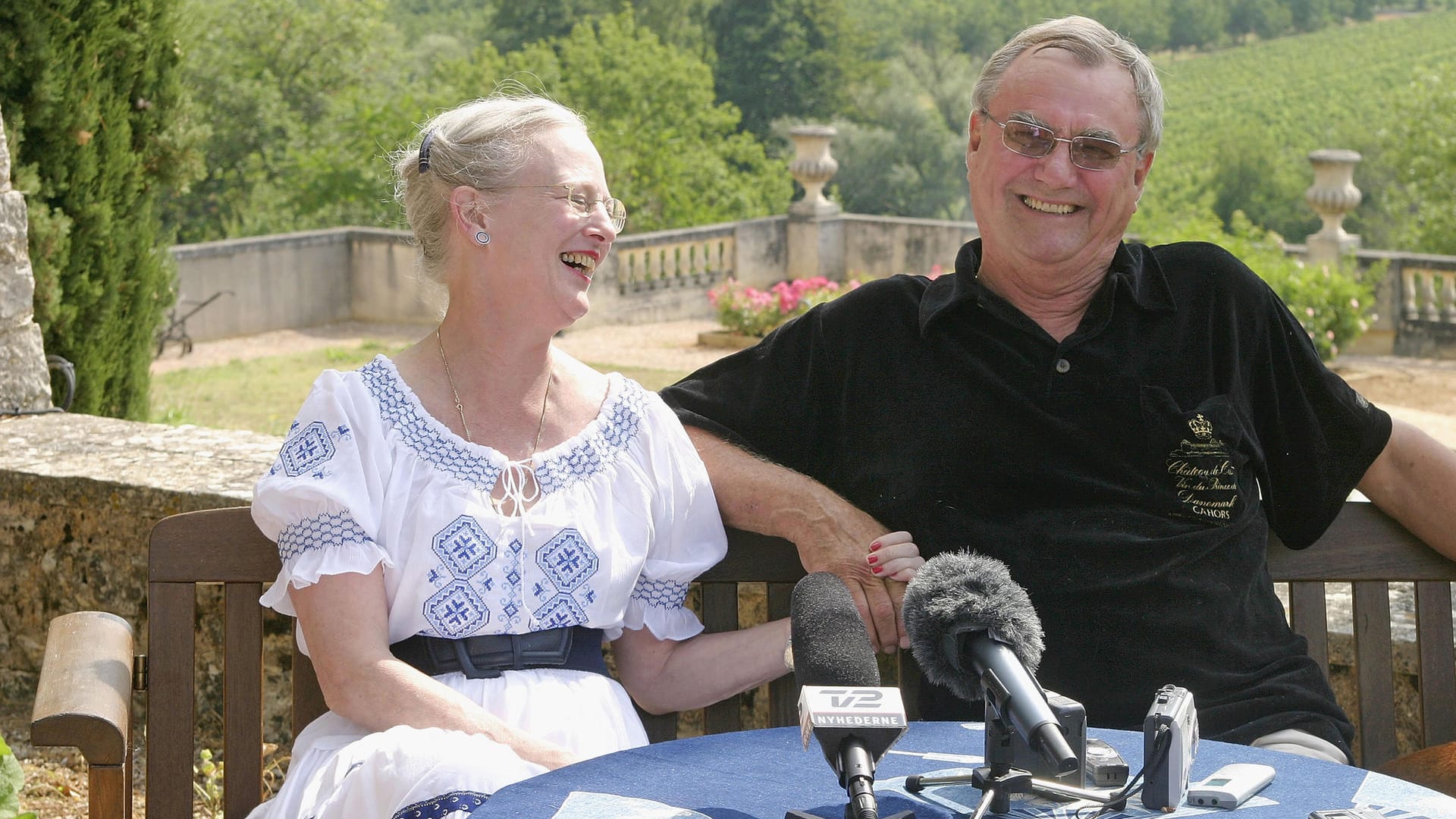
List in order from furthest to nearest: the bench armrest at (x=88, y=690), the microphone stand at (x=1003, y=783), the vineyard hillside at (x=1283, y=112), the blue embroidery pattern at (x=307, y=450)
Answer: the vineyard hillside at (x=1283, y=112) → the blue embroidery pattern at (x=307, y=450) → the bench armrest at (x=88, y=690) → the microphone stand at (x=1003, y=783)

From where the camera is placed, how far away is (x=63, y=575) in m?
3.68

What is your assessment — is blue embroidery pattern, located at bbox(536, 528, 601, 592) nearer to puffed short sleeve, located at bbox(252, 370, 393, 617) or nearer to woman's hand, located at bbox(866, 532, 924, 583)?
puffed short sleeve, located at bbox(252, 370, 393, 617)

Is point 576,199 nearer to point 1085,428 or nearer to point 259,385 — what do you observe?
point 1085,428

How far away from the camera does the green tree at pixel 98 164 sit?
5176mm

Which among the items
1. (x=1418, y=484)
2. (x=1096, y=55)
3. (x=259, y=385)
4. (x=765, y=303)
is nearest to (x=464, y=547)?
(x=1096, y=55)

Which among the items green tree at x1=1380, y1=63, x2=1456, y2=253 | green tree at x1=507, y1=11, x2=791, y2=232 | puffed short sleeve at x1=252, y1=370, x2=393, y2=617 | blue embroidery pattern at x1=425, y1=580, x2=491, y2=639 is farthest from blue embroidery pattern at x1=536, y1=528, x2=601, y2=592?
green tree at x1=1380, y1=63, x2=1456, y2=253

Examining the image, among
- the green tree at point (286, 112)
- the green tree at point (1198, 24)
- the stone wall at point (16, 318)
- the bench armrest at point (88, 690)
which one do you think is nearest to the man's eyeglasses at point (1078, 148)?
the bench armrest at point (88, 690)

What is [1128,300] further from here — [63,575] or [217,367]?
[217,367]

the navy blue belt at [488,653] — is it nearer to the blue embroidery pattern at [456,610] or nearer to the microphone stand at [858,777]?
the blue embroidery pattern at [456,610]

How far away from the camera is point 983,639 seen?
4.92 feet

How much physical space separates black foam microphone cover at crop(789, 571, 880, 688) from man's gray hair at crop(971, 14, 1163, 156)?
1346 mm

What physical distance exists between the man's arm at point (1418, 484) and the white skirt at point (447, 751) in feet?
4.33

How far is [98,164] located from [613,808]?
461cm

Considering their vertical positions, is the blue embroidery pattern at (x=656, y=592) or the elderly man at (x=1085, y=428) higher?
the elderly man at (x=1085, y=428)
